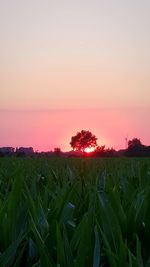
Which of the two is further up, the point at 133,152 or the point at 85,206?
the point at 133,152

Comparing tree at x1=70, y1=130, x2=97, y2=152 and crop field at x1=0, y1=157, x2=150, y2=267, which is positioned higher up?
tree at x1=70, y1=130, x2=97, y2=152

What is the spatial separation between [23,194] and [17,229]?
0.26m

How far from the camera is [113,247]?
1244mm

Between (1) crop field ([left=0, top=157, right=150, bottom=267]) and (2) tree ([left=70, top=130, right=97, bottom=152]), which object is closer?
(1) crop field ([left=0, top=157, right=150, bottom=267])

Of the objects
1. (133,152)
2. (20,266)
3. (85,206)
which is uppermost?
(133,152)

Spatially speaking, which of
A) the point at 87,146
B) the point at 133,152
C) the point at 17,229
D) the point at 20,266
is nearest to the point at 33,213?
the point at 17,229

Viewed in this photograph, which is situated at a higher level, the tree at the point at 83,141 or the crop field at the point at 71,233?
the tree at the point at 83,141

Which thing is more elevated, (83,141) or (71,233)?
(83,141)

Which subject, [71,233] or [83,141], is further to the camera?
[83,141]

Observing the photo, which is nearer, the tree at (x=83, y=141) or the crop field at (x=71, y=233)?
the crop field at (x=71, y=233)

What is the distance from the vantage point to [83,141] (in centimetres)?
12138

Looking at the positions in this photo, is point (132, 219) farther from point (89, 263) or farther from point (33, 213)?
point (89, 263)

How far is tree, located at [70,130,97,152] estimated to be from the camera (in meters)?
120

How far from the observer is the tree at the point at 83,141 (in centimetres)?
11950
